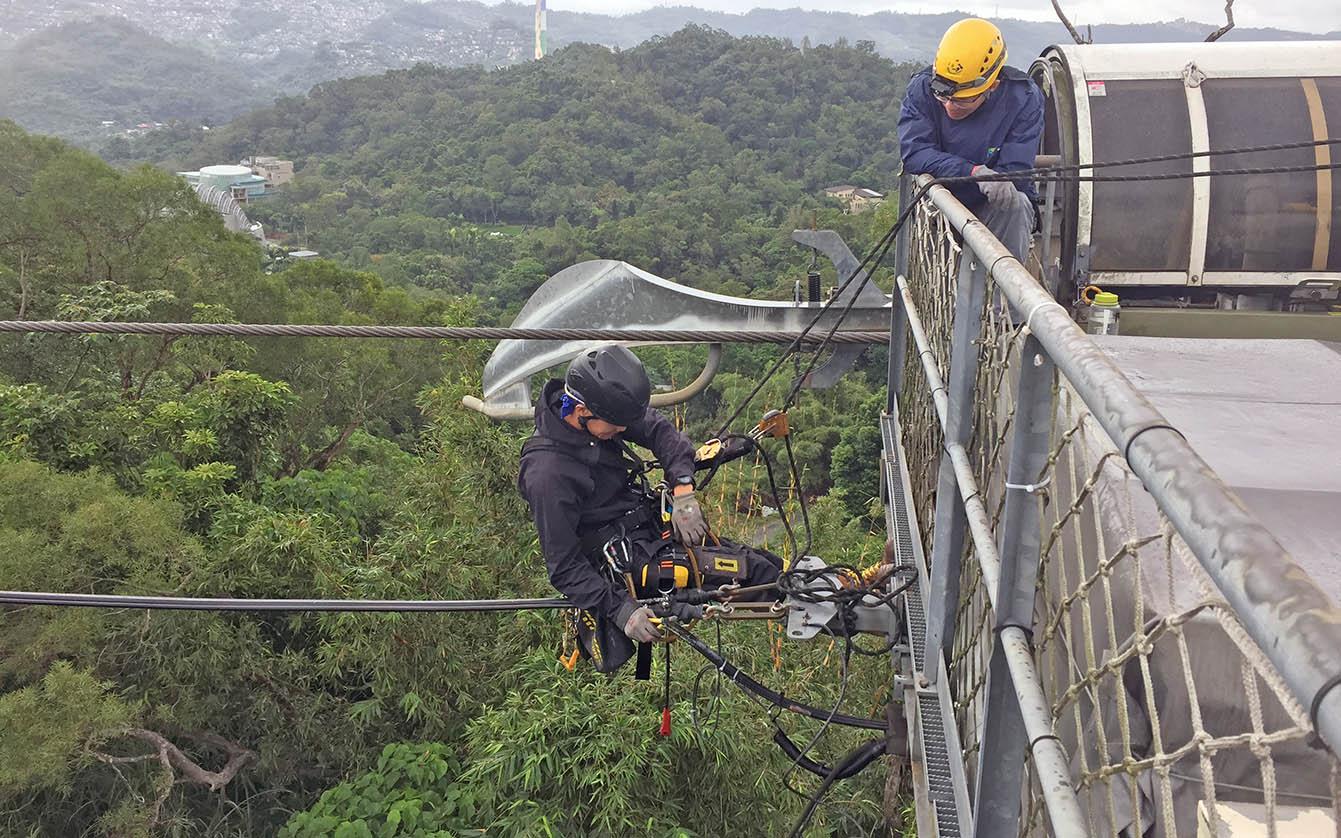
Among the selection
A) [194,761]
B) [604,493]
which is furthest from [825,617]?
[194,761]

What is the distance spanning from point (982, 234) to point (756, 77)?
248 ft

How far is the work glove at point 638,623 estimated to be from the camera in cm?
277

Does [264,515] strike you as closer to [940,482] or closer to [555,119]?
[940,482]

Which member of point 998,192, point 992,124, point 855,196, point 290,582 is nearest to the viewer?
point 998,192

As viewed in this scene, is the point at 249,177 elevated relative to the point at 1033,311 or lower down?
elevated

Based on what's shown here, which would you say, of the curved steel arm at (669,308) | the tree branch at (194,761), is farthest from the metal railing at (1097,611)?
the tree branch at (194,761)

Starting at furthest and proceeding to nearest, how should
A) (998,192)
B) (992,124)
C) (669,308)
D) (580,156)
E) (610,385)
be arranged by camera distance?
(580,156), (669,308), (992,124), (998,192), (610,385)

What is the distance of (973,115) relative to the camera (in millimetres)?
3520

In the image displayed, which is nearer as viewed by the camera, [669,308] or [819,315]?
[819,315]

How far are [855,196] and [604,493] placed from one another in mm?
50977

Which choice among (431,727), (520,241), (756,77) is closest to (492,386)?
(431,727)

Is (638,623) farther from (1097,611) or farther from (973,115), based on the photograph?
(973,115)

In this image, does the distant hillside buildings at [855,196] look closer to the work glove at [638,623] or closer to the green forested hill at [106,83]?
the work glove at [638,623]

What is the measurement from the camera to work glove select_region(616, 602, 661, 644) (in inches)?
109
